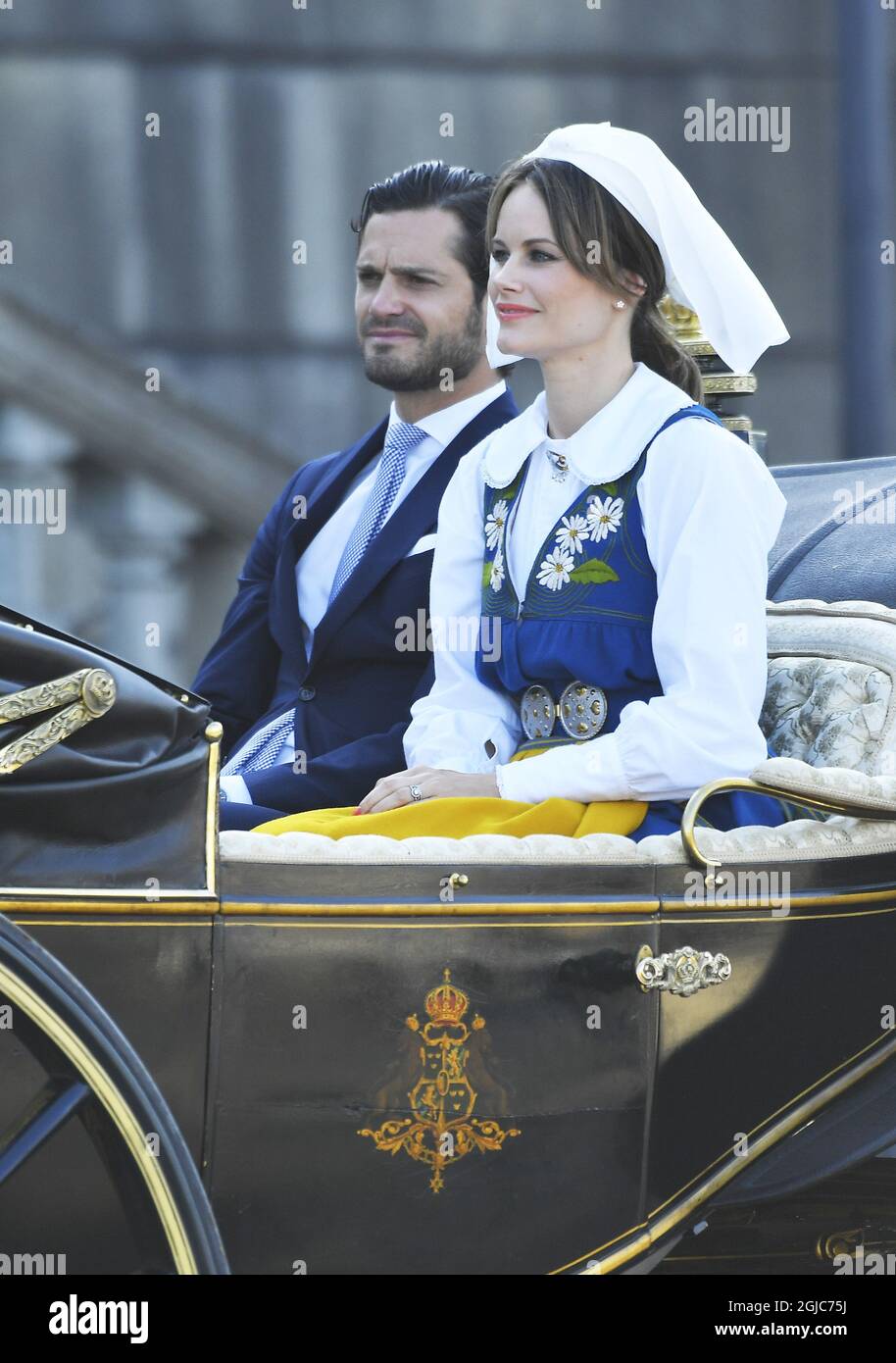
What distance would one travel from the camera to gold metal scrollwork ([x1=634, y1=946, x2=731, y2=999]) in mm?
2109

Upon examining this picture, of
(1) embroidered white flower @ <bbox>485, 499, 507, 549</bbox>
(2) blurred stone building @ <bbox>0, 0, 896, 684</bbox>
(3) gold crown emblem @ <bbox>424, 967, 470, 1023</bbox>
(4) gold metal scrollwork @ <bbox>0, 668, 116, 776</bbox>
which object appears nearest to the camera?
(4) gold metal scrollwork @ <bbox>0, 668, 116, 776</bbox>

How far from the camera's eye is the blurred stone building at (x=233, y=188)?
5.17 metres

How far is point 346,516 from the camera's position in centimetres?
300

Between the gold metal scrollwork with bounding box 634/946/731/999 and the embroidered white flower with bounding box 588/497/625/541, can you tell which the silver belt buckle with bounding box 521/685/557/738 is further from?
the gold metal scrollwork with bounding box 634/946/731/999

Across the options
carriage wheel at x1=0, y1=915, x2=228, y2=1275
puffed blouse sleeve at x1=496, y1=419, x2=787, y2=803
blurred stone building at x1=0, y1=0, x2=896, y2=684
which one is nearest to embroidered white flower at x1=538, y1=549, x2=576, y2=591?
puffed blouse sleeve at x1=496, y1=419, x2=787, y2=803

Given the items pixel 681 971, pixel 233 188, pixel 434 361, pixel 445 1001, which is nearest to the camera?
pixel 445 1001

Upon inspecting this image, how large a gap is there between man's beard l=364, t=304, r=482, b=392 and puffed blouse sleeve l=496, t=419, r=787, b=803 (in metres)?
0.68

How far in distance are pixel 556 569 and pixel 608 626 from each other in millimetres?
117

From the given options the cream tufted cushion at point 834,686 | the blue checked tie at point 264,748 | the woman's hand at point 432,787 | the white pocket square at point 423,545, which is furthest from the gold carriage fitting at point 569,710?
the blue checked tie at point 264,748

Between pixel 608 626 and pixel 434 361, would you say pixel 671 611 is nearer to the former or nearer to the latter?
pixel 608 626

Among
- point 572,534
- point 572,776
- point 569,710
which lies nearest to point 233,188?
point 572,534

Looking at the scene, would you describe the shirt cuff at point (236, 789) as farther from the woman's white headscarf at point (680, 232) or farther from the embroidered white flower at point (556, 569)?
the woman's white headscarf at point (680, 232)
